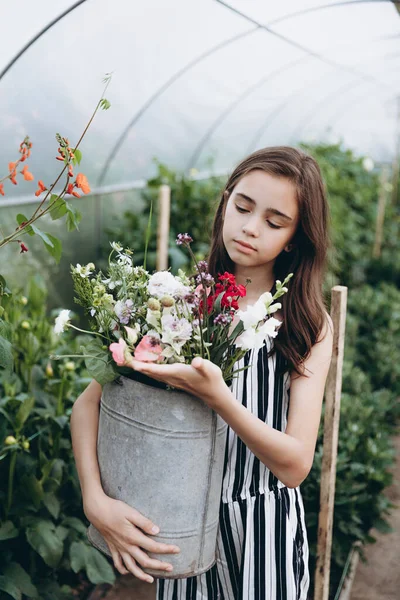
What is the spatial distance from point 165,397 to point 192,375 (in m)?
0.09

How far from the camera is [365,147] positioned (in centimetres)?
1132

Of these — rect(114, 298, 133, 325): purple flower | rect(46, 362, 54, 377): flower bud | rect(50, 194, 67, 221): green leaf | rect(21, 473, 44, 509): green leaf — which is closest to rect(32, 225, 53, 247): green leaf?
rect(50, 194, 67, 221): green leaf

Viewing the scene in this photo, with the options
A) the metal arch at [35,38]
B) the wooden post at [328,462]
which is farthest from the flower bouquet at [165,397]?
the metal arch at [35,38]

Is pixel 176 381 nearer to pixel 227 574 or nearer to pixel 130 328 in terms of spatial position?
pixel 130 328

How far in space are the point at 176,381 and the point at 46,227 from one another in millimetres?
2742

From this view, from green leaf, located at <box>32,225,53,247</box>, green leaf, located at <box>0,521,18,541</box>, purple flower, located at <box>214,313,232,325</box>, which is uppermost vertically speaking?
green leaf, located at <box>32,225,53,247</box>

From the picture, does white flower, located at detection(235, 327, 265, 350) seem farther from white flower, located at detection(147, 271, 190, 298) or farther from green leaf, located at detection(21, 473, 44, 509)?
green leaf, located at detection(21, 473, 44, 509)

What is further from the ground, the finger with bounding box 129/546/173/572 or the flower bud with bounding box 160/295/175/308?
the flower bud with bounding box 160/295/175/308

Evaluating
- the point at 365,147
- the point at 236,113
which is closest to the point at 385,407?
the point at 236,113

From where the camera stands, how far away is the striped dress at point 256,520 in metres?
1.22

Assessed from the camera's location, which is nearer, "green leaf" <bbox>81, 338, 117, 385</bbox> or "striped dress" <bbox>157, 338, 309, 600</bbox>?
"green leaf" <bbox>81, 338, 117, 385</bbox>

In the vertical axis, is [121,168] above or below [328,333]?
above

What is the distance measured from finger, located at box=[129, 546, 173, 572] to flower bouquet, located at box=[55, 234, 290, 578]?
0.06ft

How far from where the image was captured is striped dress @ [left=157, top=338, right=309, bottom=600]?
1.22m
